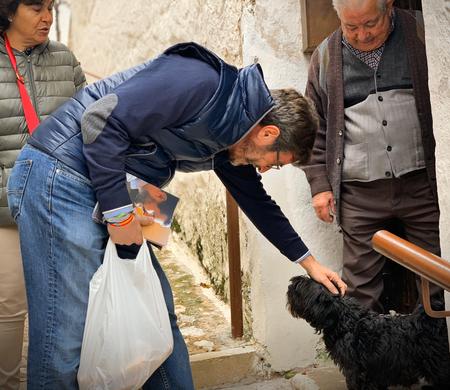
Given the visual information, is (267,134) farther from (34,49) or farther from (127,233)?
(34,49)

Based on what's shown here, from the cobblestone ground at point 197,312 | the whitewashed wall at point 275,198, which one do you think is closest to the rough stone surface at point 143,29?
the whitewashed wall at point 275,198

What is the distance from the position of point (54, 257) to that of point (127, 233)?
0.27 meters

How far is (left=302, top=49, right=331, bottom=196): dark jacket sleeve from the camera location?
342 cm

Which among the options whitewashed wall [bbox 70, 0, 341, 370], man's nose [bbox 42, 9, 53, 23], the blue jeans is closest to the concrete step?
whitewashed wall [bbox 70, 0, 341, 370]

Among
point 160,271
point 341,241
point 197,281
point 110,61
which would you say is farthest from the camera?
point 110,61

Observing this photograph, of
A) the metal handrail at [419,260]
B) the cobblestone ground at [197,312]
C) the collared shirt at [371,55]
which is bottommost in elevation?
the cobblestone ground at [197,312]

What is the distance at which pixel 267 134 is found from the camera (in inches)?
92.7

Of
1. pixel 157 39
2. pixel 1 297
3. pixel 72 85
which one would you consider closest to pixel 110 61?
pixel 157 39

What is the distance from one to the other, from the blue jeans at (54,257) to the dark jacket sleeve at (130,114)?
5.5 inches

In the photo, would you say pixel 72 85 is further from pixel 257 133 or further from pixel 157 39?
pixel 157 39

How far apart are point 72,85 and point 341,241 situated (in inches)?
68.3

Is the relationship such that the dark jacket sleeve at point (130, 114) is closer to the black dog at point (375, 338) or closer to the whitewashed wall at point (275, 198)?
the black dog at point (375, 338)

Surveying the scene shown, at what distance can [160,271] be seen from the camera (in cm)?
269

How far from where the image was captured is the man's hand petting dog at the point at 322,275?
9.59 feet
